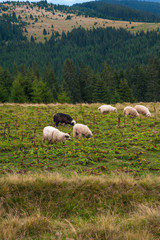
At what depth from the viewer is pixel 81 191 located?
5.56 meters

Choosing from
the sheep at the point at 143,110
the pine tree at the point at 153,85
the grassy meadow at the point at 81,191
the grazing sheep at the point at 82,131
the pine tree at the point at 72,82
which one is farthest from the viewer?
the pine tree at the point at 72,82

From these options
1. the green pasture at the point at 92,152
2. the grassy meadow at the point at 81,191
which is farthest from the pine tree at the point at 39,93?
the grassy meadow at the point at 81,191

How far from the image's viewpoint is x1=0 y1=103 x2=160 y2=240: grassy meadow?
4027 mm

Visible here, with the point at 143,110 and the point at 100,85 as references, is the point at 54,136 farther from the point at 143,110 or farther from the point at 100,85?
the point at 100,85

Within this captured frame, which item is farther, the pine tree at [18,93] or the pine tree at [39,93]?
the pine tree at [39,93]

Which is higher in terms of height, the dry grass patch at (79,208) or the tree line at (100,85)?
the dry grass patch at (79,208)

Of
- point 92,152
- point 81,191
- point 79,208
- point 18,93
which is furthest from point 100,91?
point 79,208

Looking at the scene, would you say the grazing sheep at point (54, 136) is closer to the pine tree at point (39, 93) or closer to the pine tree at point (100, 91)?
the pine tree at point (39, 93)

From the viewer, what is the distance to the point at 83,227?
157 inches

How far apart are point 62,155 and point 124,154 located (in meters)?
2.74

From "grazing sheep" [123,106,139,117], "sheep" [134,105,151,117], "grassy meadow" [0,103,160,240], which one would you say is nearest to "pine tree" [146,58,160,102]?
"sheep" [134,105,151,117]

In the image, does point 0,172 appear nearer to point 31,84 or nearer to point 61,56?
point 31,84

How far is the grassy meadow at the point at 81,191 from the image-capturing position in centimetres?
403

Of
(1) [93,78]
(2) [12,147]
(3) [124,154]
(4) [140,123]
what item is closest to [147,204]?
(3) [124,154]
